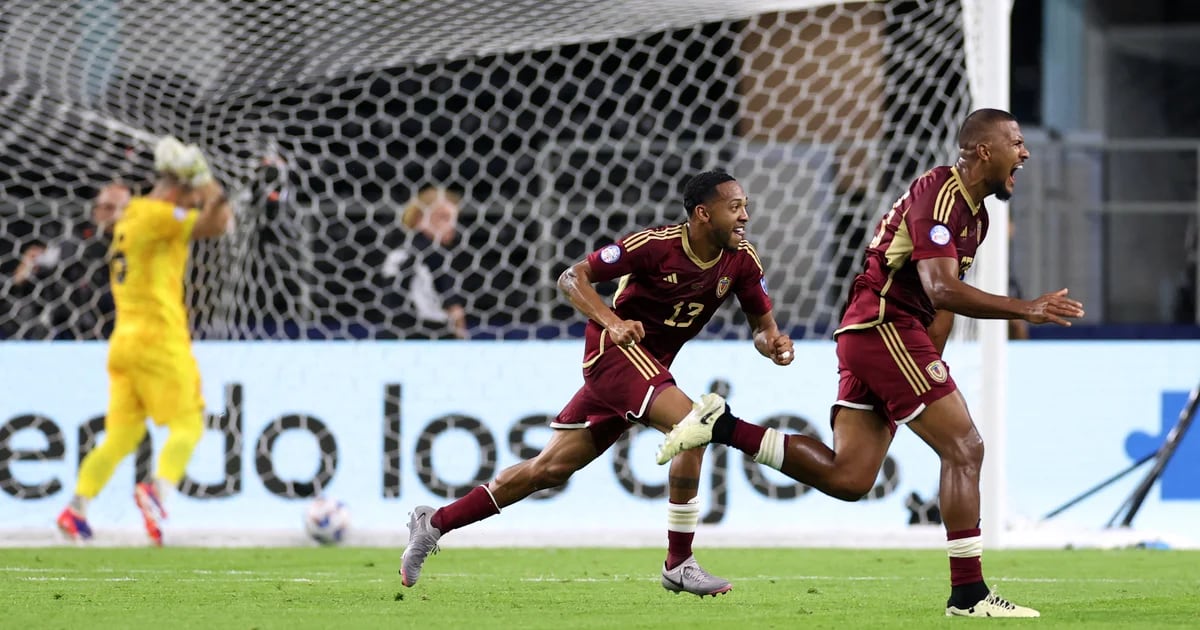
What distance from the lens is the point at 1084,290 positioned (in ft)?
37.9

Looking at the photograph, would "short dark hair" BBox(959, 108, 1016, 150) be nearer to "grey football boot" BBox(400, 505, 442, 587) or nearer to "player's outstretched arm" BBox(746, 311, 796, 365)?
"player's outstretched arm" BBox(746, 311, 796, 365)

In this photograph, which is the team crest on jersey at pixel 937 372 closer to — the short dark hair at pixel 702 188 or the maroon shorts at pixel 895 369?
the maroon shorts at pixel 895 369

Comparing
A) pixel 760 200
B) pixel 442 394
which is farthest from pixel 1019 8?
pixel 442 394

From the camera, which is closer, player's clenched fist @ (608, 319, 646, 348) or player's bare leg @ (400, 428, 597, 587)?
player's clenched fist @ (608, 319, 646, 348)

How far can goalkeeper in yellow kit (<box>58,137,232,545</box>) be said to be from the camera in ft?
30.7

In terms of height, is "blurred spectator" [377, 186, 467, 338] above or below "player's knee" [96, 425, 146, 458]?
above

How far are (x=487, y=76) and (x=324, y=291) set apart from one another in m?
1.68

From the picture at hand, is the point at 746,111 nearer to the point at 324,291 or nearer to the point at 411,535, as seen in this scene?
the point at 324,291

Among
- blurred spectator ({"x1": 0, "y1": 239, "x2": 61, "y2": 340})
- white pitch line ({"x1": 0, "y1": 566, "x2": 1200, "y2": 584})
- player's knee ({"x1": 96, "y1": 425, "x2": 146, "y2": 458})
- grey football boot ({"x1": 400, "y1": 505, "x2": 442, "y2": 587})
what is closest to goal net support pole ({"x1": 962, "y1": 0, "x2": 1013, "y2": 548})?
white pitch line ({"x1": 0, "y1": 566, "x2": 1200, "y2": 584})

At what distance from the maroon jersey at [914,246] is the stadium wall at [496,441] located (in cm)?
360

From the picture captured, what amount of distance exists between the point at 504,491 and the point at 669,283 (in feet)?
3.28

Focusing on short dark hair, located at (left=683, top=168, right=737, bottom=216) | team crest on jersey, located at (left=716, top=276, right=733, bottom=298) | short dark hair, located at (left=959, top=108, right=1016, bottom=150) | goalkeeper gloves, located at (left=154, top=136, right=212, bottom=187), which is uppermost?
goalkeeper gloves, located at (left=154, top=136, right=212, bottom=187)

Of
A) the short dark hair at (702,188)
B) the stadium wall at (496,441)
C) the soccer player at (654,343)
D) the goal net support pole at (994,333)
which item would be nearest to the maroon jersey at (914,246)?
the soccer player at (654,343)

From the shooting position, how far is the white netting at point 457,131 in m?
9.98
